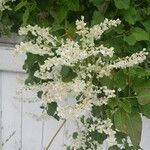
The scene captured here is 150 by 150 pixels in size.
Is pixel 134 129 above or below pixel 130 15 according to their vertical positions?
below

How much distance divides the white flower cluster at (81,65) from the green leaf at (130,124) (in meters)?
0.03

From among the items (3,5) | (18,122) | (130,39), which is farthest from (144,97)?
(18,122)

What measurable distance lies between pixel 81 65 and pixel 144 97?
0.17 meters

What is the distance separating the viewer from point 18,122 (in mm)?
1946

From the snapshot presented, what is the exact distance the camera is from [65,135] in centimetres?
182

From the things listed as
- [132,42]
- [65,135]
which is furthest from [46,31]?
[65,135]

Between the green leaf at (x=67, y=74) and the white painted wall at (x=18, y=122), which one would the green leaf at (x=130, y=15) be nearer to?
the green leaf at (x=67, y=74)

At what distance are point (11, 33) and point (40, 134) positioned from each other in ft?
1.50

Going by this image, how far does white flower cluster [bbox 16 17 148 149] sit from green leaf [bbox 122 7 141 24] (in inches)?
3.0

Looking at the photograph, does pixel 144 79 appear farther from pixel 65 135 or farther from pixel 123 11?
pixel 65 135

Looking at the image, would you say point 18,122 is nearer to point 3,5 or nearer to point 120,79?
point 3,5

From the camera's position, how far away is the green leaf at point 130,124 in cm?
113

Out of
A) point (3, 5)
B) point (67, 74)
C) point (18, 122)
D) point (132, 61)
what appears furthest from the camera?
point (18, 122)

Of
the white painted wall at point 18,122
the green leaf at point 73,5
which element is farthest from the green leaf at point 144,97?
the white painted wall at point 18,122
